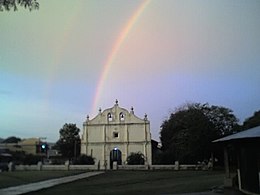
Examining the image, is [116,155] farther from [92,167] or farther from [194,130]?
[194,130]

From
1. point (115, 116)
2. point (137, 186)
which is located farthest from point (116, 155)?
point (137, 186)

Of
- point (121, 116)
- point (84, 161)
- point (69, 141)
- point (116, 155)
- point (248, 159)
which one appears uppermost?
point (121, 116)

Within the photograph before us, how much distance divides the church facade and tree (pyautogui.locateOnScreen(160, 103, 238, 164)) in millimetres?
7599

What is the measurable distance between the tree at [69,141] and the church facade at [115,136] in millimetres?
17271

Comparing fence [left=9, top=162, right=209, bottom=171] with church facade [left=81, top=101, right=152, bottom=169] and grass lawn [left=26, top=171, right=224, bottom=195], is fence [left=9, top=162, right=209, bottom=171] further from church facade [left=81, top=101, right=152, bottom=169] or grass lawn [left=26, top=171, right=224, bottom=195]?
grass lawn [left=26, top=171, right=224, bottom=195]

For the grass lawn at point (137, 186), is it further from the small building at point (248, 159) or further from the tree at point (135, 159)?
the tree at point (135, 159)

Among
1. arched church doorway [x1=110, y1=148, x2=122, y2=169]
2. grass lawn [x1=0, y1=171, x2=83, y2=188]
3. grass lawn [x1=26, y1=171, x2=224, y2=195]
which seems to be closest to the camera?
grass lawn [x1=26, y1=171, x2=224, y2=195]

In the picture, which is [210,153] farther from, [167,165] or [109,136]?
[109,136]

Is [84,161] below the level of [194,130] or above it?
below

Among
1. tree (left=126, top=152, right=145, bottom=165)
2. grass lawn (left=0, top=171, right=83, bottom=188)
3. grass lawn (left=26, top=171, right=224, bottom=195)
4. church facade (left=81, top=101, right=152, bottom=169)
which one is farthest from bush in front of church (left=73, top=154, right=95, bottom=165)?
grass lawn (left=26, top=171, right=224, bottom=195)

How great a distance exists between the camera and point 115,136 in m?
79.8

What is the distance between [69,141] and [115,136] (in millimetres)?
27077

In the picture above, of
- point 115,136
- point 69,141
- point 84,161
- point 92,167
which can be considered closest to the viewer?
point 92,167

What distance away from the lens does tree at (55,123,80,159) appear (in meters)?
101
